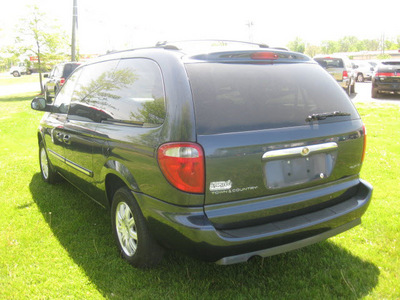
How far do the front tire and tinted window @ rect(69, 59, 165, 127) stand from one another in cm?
65

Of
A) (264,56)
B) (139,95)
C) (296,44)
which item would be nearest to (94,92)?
(139,95)

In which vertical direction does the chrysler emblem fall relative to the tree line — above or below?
below

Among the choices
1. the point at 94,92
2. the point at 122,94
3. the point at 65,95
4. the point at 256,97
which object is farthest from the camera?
the point at 65,95

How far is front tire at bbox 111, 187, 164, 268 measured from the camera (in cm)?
298

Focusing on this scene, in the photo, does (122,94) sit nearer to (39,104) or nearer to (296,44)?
(39,104)

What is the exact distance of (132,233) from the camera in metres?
3.18

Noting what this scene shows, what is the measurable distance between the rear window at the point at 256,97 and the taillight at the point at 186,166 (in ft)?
0.48

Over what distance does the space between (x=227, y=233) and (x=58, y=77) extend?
16.8m

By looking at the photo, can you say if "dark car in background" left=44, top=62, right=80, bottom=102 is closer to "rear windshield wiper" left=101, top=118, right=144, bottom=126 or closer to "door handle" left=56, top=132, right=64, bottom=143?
"door handle" left=56, top=132, right=64, bottom=143

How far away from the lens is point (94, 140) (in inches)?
138

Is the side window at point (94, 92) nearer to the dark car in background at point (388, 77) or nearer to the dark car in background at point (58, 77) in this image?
the dark car in background at point (58, 77)

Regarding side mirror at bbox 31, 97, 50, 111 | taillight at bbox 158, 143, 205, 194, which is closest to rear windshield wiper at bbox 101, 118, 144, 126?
taillight at bbox 158, 143, 205, 194

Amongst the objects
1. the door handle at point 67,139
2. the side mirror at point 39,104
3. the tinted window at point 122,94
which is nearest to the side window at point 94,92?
the tinted window at point 122,94

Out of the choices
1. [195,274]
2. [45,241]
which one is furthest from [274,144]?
[45,241]
